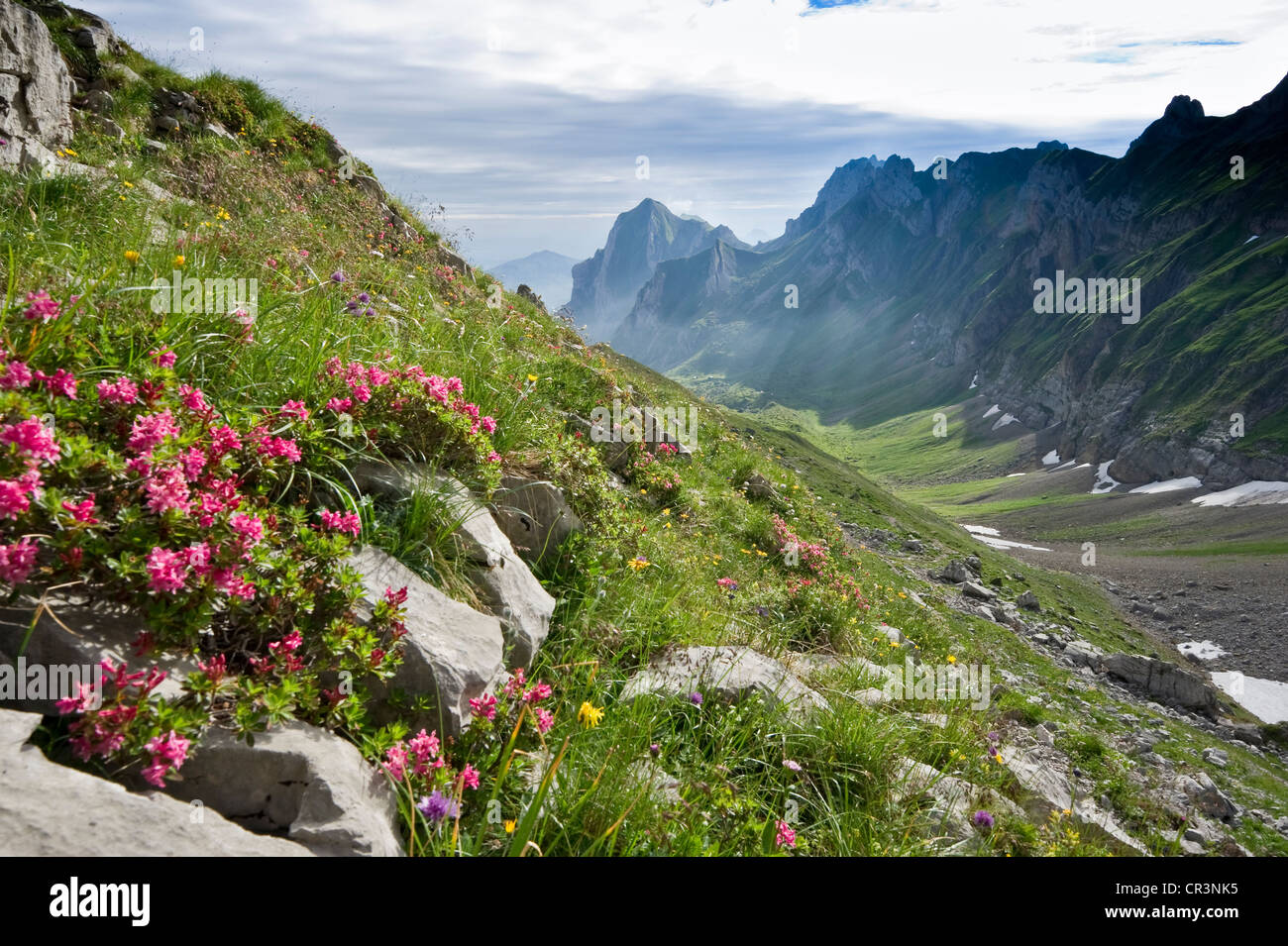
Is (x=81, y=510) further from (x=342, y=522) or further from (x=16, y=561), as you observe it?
(x=342, y=522)

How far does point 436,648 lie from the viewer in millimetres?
3645

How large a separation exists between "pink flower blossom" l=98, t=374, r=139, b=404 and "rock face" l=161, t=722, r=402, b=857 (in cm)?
174

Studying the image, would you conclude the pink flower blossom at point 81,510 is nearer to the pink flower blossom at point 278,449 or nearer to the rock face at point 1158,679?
the pink flower blossom at point 278,449

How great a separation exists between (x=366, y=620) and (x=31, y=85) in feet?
41.2

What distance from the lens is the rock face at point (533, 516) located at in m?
5.71

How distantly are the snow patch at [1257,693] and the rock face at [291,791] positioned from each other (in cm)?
7486

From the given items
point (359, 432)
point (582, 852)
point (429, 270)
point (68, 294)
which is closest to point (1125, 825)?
point (582, 852)

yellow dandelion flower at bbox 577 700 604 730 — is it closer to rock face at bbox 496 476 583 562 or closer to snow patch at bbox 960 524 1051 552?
rock face at bbox 496 476 583 562

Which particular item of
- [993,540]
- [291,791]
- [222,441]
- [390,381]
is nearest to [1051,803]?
[291,791]

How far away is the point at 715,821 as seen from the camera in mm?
3721
